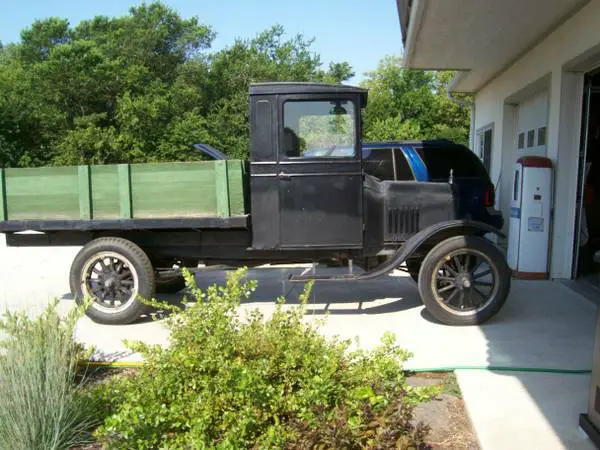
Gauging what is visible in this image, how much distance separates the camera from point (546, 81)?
816 cm

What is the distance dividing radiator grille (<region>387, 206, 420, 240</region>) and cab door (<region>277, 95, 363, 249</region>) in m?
0.51

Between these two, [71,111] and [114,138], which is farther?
[71,111]

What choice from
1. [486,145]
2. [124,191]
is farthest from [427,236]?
[486,145]

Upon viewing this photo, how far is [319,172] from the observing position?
522 centimetres

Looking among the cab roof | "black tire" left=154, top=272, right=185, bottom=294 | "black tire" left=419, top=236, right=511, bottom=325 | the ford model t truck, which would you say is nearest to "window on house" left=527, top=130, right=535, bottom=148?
the ford model t truck

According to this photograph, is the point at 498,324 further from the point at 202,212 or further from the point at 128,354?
the point at 128,354

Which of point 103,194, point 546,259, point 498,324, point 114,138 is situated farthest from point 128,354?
point 114,138

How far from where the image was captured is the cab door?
5.21 meters

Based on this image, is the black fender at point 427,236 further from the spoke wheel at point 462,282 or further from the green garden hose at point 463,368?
the green garden hose at point 463,368

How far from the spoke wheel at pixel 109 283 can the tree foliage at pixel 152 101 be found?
18037mm

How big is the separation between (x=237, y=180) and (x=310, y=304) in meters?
1.80

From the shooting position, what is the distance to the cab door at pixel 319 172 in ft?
17.1

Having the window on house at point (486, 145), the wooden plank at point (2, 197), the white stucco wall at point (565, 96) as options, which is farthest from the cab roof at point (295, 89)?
the window on house at point (486, 145)

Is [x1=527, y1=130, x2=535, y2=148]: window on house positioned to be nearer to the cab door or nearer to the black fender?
the black fender
